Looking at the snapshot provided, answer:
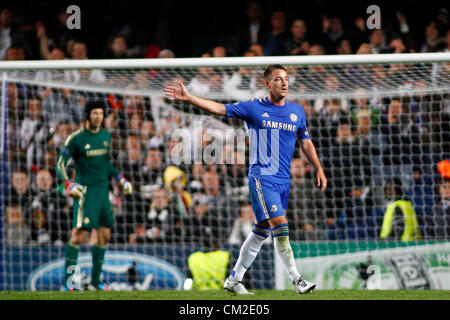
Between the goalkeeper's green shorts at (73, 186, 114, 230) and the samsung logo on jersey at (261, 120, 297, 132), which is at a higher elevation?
the samsung logo on jersey at (261, 120, 297, 132)

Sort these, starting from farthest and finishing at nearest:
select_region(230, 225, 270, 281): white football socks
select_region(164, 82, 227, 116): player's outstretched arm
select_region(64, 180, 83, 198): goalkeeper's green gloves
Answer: select_region(64, 180, 83, 198): goalkeeper's green gloves < select_region(230, 225, 270, 281): white football socks < select_region(164, 82, 227, 116): player's outstretched arm

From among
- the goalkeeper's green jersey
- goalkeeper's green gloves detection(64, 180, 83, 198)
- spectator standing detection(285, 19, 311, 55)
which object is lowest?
goalkeeper's green gloves detection(64, 180, 83, 198)

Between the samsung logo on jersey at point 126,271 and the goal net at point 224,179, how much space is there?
2cm

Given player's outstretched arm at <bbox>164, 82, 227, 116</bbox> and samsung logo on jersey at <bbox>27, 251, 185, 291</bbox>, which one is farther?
samsung logo on jersey at <bbox>27, 251, 185, 291</bbox>

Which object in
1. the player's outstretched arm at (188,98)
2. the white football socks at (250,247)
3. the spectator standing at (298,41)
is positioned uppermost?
the spectator standing at (298,41)

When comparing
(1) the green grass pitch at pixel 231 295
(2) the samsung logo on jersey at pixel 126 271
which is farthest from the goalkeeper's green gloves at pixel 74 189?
(2) the samsung logo on jersey at pixel 126 271

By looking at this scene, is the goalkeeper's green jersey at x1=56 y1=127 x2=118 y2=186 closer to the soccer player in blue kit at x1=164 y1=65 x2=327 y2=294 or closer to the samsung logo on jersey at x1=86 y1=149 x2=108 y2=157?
the samsung logo on jersey at x1=86 y1=149 x2=108 y2=157

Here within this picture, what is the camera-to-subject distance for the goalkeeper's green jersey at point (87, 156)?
7.29 m

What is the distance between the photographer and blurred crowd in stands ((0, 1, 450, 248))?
826cm

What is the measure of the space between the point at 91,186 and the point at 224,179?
221cm

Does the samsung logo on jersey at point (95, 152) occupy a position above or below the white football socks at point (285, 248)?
above

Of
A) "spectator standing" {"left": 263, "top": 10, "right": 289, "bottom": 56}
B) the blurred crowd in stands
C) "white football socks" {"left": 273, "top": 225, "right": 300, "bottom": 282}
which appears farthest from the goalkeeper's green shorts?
"spectator standing" {"left": 263, "top": 10, "right": 289, "bottom": 56}

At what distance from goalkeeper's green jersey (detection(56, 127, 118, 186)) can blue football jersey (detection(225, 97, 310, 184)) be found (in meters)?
2.22

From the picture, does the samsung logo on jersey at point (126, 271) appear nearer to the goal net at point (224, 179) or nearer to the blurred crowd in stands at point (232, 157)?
the goal net at point (224, 179)
